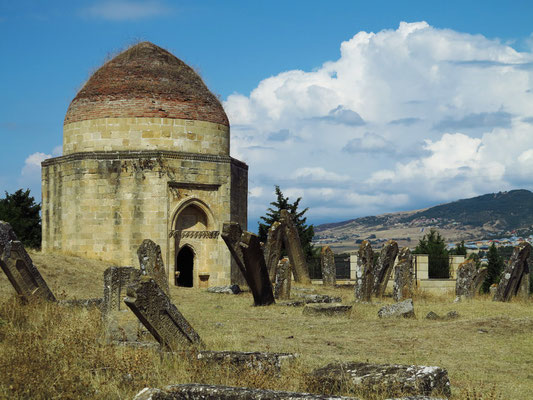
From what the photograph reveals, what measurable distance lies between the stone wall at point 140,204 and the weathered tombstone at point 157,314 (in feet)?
50.9

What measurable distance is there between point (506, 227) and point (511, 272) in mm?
184802

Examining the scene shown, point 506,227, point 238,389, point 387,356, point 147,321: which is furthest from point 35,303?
point 506,227

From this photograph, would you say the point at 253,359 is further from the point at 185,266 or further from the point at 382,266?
the point at 185,266

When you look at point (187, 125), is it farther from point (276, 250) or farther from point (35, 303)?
point (35, 303)

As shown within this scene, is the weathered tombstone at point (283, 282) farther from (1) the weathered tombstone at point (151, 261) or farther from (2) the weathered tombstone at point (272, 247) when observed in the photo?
(1) the weathered tombstone at point (151, 261)

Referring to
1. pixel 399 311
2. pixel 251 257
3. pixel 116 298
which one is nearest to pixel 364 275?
pixel 251 257

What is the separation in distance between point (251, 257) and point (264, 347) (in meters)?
6.30

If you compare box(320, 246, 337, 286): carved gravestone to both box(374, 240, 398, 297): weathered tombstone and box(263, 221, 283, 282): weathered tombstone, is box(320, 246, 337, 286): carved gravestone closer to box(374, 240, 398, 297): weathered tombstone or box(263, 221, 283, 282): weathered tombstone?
box(263, 221, 283, 282): weathered tombstone

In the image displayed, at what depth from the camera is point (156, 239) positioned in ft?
83.1

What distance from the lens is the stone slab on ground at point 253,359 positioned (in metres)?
8.23

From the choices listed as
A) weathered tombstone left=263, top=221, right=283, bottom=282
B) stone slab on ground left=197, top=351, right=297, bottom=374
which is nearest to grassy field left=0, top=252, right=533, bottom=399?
stone slab on ground left=197, top=351, right=297, bottom=374

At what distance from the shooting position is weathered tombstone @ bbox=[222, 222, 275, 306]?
16.9 m

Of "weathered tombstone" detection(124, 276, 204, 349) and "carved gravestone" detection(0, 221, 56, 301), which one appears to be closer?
"weathered tombstone" detection(124, 276, 204, 349)

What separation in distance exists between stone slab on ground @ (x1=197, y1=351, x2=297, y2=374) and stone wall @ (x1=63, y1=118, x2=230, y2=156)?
1820cm
